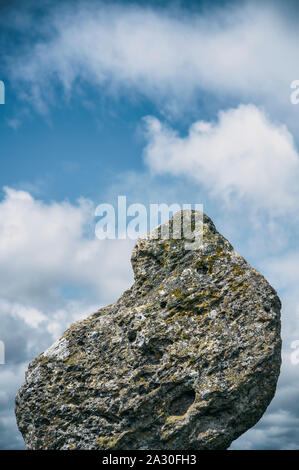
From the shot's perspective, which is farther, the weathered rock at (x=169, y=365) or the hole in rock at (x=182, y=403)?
the hole in rock at (x=182, y=403)

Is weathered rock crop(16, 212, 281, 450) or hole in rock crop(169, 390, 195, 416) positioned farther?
hole in rock crop(169, 390, 195, 416)

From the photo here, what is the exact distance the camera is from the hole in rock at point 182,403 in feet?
41.4

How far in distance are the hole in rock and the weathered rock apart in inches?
1.0

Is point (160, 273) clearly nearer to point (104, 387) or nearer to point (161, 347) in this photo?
point (161, 347)

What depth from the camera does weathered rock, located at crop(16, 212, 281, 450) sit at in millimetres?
12383

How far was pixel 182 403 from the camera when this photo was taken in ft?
41.6

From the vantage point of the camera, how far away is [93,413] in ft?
42.6

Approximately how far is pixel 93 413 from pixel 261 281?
5.89 meters

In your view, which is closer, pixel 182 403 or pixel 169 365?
pixel 182 403

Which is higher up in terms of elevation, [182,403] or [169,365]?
[169,365]

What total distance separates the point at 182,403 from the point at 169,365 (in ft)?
3.42

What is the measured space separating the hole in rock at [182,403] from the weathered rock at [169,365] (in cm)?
3

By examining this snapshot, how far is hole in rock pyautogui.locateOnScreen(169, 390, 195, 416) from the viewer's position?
12.6 meters
